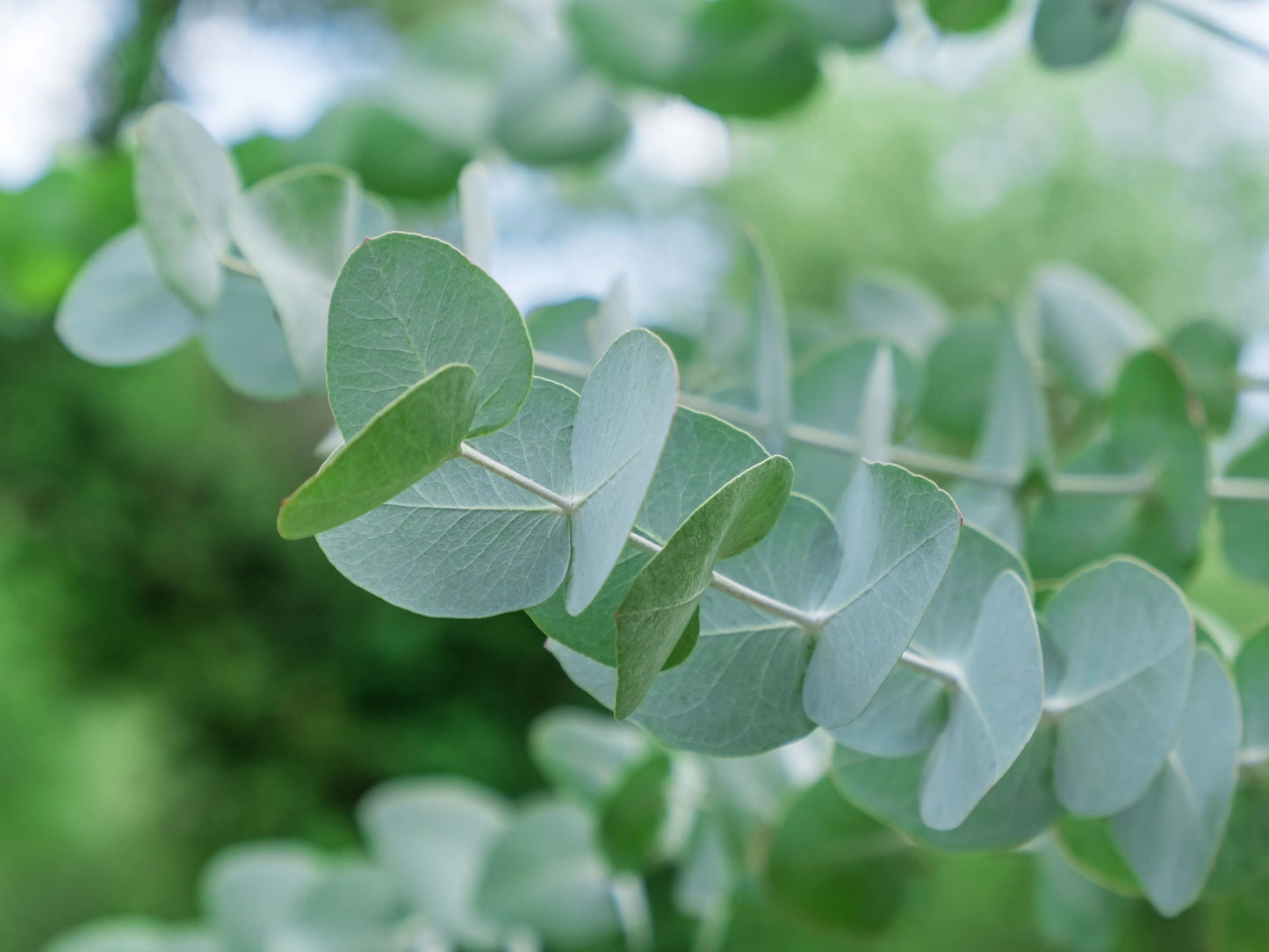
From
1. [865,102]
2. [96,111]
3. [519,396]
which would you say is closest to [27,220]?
[519,396]

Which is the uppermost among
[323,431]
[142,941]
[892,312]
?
[892,312]

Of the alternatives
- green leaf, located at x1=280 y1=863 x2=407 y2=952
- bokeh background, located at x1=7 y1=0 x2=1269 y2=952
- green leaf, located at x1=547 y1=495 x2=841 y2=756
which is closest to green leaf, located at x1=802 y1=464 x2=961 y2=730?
green leaf, located at x1=547 y1=495 x2=841 y2=756

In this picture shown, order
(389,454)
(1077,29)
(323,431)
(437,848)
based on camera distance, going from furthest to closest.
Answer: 1. (323,431)
2. (437,848)
3. (1077,29)
4. (389,454)

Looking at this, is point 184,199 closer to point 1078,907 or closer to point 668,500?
point 668,500

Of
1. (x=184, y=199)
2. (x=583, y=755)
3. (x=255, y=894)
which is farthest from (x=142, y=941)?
(x=184, y=199)

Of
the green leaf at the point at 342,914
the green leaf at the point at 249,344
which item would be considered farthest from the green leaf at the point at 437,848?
the green leaf at the point at 249,344

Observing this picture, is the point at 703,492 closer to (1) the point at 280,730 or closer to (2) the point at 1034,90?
(1) the point at 280,730
